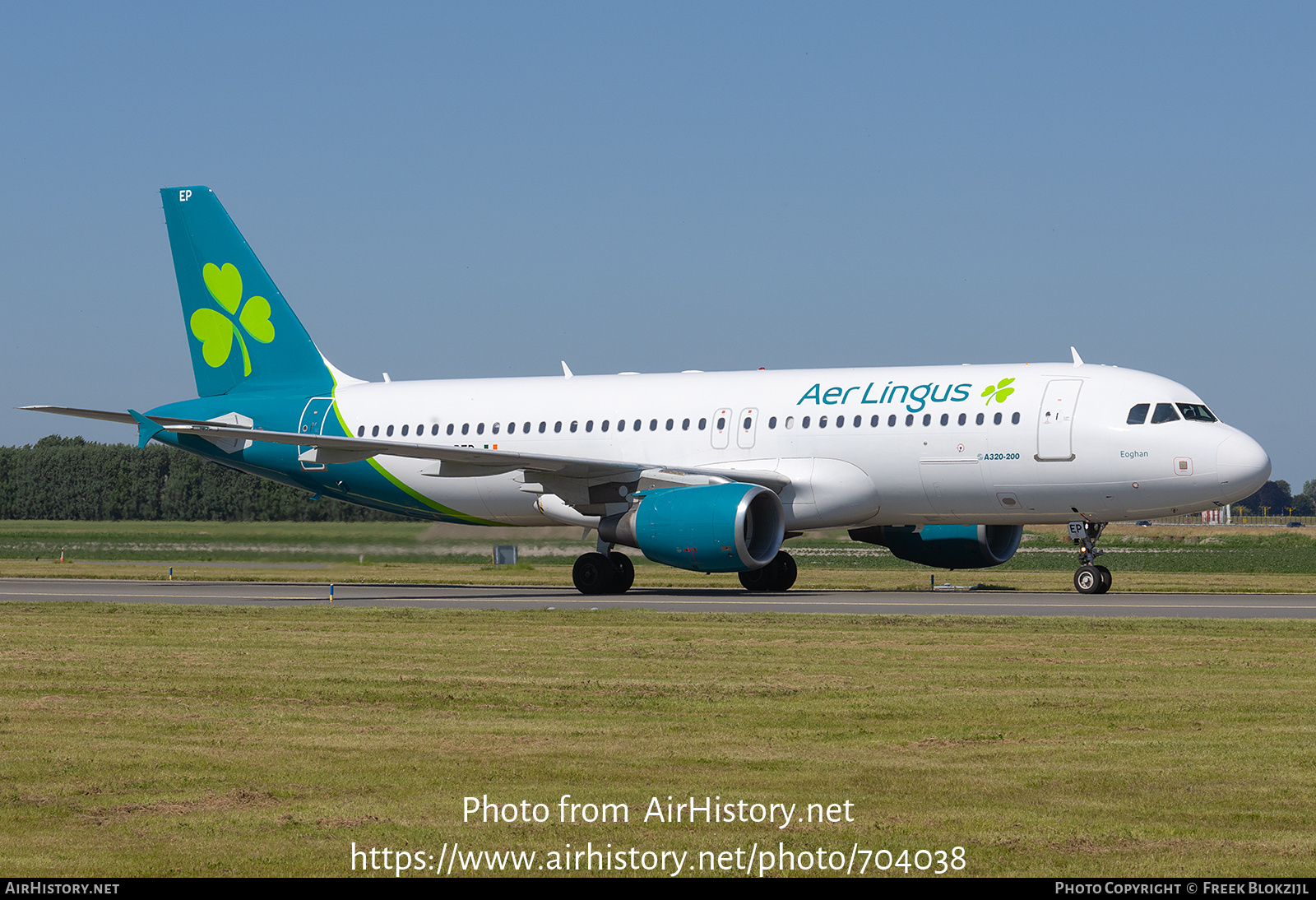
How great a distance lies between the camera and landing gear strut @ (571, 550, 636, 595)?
90.4 ft

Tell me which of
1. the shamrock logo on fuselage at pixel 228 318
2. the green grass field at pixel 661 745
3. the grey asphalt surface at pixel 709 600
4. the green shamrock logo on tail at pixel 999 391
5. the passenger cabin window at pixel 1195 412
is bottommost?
the green grass field at pixel 661 745

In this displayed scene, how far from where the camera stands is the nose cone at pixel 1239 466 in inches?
973

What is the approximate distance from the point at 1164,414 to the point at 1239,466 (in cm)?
147

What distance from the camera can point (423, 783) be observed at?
8516 mm

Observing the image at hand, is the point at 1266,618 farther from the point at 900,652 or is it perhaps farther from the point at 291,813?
the point at 291,813

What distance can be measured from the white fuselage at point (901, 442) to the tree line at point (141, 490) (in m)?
4.10

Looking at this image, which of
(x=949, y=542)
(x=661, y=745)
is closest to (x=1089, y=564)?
(x=949, y=542)

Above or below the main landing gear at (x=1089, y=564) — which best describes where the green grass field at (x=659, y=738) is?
below

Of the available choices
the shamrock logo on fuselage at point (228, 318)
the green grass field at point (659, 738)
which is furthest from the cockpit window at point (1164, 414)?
the shamrock logo on fuselage at point (228, 318)

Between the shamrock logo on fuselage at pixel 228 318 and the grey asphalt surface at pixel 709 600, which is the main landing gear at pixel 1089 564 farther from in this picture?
the shamrock logo on fuselage at pixel 228 318

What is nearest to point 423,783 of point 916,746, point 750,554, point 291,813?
point 291,813

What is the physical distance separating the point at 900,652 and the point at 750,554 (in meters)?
10.2

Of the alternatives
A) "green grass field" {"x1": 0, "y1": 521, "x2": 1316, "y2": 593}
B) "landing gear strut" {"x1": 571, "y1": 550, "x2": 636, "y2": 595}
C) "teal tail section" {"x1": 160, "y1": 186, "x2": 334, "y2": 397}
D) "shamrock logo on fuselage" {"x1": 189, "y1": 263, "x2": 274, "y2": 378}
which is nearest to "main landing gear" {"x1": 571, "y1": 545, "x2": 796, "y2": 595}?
"landing gear strut" {"x1": 571, "y1": 550, "x2": 636, "y2": 595}
